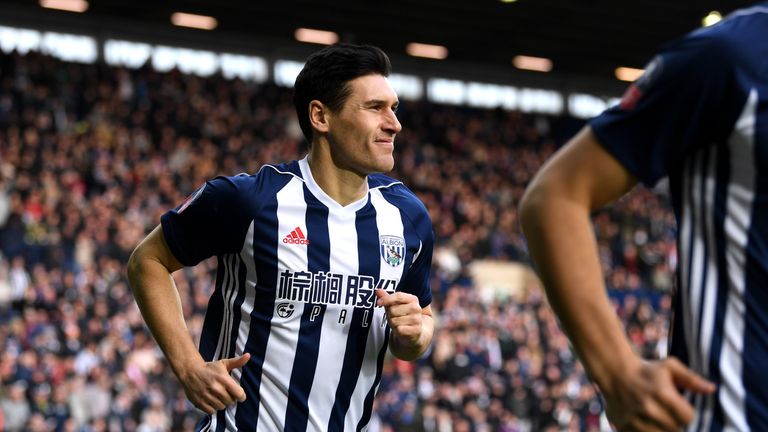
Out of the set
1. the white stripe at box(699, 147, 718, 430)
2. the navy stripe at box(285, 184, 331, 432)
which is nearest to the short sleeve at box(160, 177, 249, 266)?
the navy stripe at box(285, 184, 331, 432)

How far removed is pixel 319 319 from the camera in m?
4.24

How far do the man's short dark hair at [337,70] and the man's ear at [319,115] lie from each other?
0.02m

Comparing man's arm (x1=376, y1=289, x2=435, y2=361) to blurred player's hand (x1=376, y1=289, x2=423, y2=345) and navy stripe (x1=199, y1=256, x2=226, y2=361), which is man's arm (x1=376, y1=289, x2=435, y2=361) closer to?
blurred player's hand (x1=376, y1=289, x2=423, y2=345)

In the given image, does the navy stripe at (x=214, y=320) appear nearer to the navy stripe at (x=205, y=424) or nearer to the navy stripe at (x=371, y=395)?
the navy stripe at (x=205, y=424)

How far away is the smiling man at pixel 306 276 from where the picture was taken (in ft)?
13.7

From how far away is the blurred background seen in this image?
1755cm

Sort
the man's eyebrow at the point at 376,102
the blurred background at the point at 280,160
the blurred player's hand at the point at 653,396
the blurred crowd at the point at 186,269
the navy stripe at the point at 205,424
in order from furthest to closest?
the blurred background at the point at 280,160 < the blurred crowd at the point at 186,269 < the man's eyebrow at the point at 376,102 < the navy stripe at the point at 205,424 < the blurred player's hand at the point at 653,396

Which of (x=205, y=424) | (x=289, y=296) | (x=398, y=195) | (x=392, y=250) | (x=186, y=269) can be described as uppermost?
(x=398, y=195)

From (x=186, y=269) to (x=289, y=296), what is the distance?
53.3 ft

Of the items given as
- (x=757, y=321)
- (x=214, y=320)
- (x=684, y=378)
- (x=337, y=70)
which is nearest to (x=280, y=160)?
(x=337, y=70)

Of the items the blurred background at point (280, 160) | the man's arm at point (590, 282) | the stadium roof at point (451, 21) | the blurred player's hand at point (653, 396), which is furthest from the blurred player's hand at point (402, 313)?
the stadium roof at point (451, 21)

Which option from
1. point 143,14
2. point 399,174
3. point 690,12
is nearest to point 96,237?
point 399,174

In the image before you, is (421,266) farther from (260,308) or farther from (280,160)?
(280,160)

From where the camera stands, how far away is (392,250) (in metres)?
4.45
